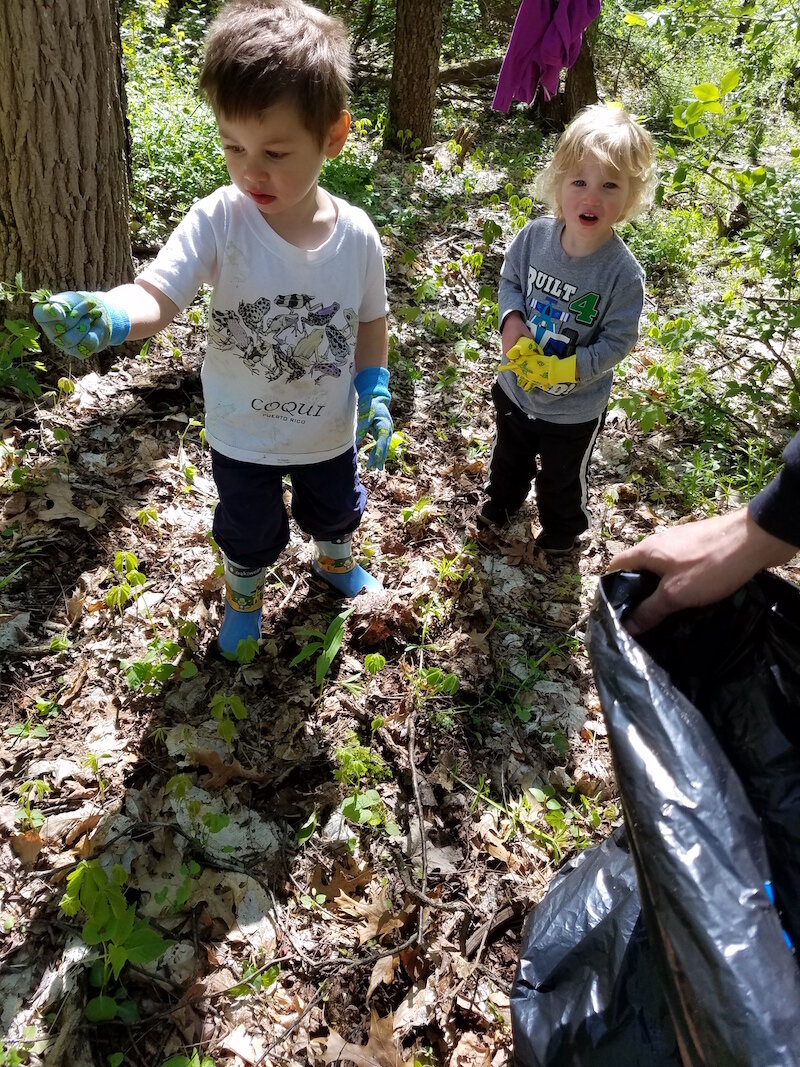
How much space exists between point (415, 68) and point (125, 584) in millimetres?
5815

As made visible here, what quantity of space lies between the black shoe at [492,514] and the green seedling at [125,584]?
1457mm

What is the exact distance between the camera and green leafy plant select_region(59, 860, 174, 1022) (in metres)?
1.53

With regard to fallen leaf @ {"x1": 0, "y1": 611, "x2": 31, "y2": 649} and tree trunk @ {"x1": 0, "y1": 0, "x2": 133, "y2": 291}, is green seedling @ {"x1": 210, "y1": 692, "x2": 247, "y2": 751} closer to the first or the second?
fallen leaf @ {"x1": 0, "y1": 611, "x2": 31, "y2": 649}

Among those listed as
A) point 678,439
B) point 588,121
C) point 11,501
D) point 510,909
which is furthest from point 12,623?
point 678,439

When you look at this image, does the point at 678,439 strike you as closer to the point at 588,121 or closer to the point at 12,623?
the point at 588,121

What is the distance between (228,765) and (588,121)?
2340mm

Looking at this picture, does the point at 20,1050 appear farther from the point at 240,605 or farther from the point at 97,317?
the point at 97,317

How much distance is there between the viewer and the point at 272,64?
1455 millimetres

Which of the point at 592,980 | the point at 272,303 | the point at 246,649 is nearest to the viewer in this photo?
the point at 592,980

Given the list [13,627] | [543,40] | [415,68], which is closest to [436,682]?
[13,627]

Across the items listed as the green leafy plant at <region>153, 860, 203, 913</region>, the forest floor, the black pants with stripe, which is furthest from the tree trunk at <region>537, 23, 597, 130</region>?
the green leafy plant at <region>153, 860, 203, 913</region>

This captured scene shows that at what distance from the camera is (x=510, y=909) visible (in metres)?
1.90

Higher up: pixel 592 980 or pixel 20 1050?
pixel 592 980

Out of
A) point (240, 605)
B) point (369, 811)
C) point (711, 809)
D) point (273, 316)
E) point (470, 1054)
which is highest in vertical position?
point (273, 316)
